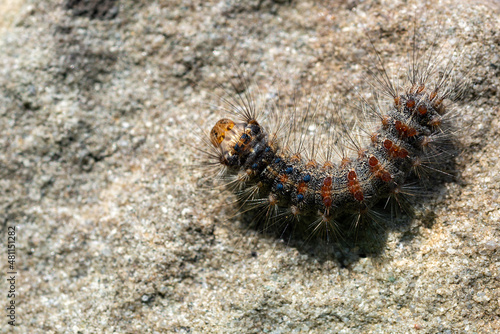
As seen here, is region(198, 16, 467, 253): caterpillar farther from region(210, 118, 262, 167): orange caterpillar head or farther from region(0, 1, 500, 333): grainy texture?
region(0, 1, 500, 333): grainy texture

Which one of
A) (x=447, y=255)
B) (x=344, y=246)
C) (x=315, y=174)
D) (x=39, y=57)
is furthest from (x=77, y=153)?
(x=447, y=255)

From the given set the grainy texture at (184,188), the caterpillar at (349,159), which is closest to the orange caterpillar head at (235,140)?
the caterpillar at (349,159)

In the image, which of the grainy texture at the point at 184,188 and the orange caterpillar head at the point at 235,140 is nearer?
the grainy texture at the point at 184,188

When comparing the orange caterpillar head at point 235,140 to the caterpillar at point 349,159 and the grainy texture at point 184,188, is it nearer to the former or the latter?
the caterpillar at point 349,159

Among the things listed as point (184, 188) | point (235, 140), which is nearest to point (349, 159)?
point (235, 140)

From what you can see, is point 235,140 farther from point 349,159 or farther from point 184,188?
point 349,159

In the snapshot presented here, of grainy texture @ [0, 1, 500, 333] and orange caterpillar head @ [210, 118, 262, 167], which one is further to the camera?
orange caterpillar head @ [210, 118, 262, 167]

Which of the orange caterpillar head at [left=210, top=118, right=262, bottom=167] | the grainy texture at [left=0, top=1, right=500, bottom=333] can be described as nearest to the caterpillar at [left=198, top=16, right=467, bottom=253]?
the orange caterpillar head at [left=210, top=118, right=262, bottom=167]
